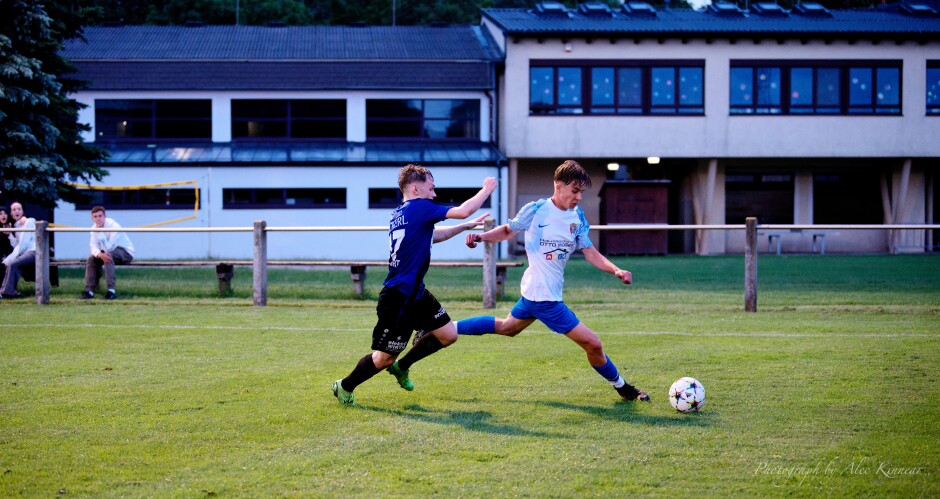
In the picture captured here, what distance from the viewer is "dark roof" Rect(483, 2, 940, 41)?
1325 inches

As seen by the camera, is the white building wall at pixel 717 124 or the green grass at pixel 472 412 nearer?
the green grass at pixel 472 412

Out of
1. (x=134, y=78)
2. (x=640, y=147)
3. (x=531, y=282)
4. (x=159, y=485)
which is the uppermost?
→ (x=134, y=78)

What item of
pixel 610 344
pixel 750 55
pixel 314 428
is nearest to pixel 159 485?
pixel 314 428

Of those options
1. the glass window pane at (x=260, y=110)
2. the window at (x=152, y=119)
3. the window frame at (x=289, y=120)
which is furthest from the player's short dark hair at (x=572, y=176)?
the window at (x=152, y=119)

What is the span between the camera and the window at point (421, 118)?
116ft

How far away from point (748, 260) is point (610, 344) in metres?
5.02

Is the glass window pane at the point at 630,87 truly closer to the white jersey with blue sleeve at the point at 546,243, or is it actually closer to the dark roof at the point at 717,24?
the dark roof at the point at 717,24

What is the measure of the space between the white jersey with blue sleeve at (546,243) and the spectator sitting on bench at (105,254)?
37.4ft

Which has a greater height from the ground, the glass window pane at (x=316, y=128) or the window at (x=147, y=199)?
the glass window pane at (x=316, y=128)

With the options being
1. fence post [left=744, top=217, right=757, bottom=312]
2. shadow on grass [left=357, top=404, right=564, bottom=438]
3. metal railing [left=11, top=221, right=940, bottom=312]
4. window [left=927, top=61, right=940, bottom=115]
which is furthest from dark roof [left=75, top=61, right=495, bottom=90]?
shadow on grass [left=357, top=404, right=564, bottom=438]

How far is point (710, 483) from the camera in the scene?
198 inches

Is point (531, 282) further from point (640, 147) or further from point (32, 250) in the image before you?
point (640, 147)

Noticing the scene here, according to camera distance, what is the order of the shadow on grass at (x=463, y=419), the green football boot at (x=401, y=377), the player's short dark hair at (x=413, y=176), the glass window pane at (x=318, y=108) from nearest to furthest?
the shadow on grass at (x=463, y=419) < the player's short dark hair at (x=413, y=176) < the green football boot at (x=401, y=377) < the glass window pane at (x=318, y=108)

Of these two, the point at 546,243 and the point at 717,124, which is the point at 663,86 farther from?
the point at 546,243
